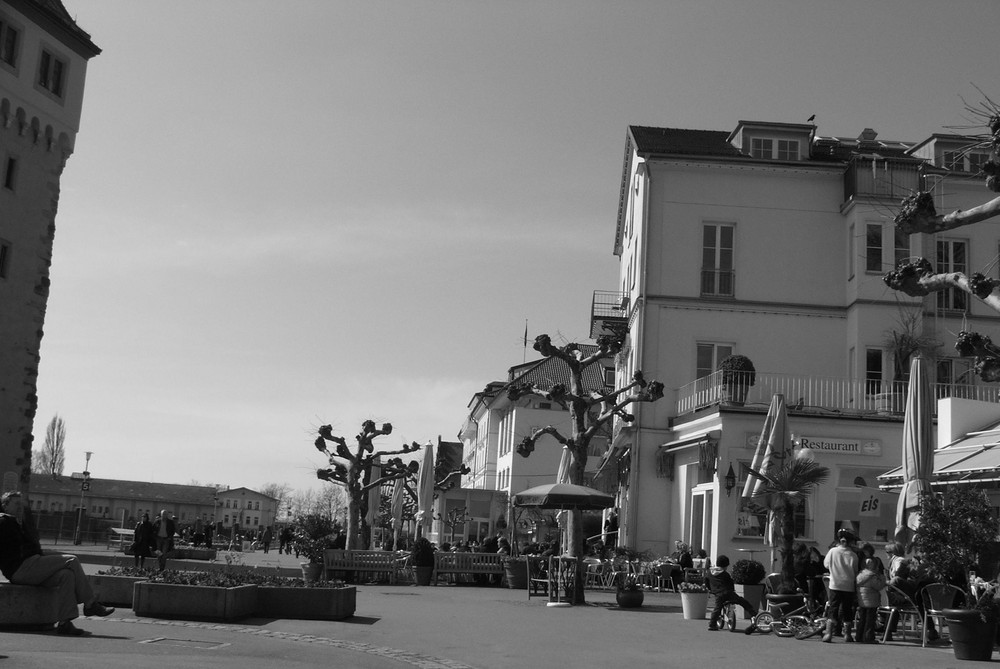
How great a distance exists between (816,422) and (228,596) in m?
17.4

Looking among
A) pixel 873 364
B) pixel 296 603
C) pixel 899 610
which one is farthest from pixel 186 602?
pixel 873 364

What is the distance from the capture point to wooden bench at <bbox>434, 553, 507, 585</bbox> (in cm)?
2681

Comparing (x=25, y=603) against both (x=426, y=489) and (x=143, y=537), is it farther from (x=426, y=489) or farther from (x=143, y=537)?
(x=426, y=489)

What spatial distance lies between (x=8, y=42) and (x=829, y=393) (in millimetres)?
26183

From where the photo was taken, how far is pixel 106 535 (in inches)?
2007

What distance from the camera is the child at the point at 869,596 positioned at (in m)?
14.7

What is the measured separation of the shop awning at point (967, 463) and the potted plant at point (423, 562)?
10.3 metres

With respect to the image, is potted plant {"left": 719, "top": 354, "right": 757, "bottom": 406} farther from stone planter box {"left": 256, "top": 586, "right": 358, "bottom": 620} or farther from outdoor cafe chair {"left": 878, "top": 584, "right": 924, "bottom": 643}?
stone planter box {"left": 256, "top": 586, "right": 358, "bottom": 620}

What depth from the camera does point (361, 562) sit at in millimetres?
26375

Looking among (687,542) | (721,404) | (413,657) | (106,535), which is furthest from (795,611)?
(106,535)

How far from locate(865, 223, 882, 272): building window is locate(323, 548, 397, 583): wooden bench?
51.4 feet

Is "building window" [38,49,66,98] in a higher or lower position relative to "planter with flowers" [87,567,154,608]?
higher

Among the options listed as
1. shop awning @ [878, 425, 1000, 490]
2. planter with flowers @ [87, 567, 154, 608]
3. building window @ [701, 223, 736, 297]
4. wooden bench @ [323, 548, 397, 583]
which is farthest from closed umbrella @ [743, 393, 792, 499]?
building window @ [701, 223, 736, 297]

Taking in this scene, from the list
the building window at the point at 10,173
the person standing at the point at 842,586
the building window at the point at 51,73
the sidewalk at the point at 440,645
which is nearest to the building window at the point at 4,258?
the building window at the point at 10,173
